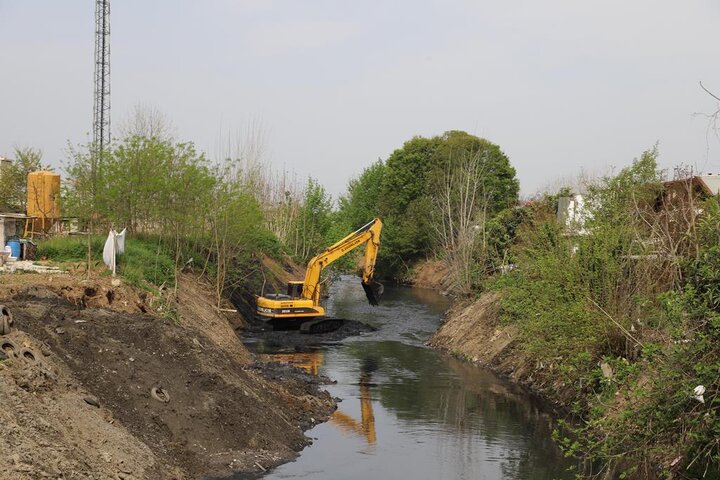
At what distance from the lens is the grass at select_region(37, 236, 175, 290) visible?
85.4 ft

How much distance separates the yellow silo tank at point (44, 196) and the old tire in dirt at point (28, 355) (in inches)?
736

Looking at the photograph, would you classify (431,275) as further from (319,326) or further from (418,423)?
(418,423)

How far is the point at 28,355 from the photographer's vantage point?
45.9ft

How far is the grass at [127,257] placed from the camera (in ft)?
85.4

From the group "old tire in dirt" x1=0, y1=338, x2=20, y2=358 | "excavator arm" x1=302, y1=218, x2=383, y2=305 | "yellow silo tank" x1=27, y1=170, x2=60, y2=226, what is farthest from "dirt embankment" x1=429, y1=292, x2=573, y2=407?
"yellow silo tank" x1=27, y1=170, x2=60, y2=226

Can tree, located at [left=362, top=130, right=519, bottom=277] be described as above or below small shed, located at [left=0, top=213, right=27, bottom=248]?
above

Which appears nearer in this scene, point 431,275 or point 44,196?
point 44,196

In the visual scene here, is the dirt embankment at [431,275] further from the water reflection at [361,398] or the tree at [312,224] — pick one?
the water reflection at [361,398]

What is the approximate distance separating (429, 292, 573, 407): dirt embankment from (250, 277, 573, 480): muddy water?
22.7 inches

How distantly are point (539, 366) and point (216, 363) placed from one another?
33.2 ft

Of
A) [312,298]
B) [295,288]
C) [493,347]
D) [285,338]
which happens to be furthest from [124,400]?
[295,288]

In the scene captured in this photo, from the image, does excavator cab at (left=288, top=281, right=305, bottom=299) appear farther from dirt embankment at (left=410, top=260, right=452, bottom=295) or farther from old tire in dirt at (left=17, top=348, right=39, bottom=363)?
dirt embankment at (left=410, top=260, right=452, bottom=295)

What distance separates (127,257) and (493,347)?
12.5 m

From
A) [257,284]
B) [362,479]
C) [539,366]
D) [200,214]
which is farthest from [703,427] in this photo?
[257,284]
